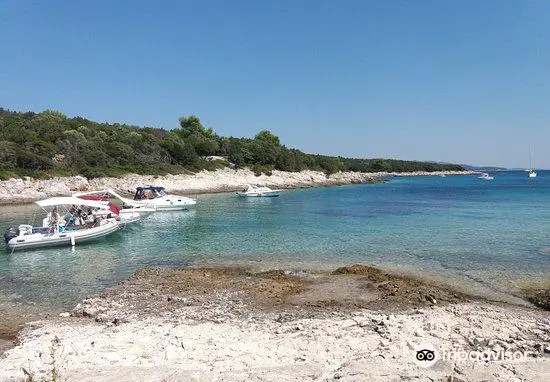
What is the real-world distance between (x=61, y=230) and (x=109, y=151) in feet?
167

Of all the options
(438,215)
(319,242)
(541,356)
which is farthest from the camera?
(438,215)

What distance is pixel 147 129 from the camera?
102375mm

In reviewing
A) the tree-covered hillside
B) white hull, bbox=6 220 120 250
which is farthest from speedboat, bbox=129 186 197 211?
the tree-covered hillside

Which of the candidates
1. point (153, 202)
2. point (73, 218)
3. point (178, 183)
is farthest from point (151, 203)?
point (178, 183)

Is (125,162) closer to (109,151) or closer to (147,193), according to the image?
(109,151)

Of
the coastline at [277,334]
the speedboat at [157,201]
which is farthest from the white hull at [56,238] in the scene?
the speedboat at [157,201]

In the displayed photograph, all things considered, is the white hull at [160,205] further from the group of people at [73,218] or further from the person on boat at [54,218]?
the person on boat at [54,218]

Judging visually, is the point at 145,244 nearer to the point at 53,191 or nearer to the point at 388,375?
the point at 388,375

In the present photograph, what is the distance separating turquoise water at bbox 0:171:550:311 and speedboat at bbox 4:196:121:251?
707 mm

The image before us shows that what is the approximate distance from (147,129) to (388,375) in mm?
102072

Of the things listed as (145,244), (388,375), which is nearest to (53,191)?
(145,244)

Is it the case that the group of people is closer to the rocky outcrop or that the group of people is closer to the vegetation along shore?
the rocky outcrop

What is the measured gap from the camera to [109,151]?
73.1 meters

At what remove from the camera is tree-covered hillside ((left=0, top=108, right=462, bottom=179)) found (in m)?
59.2
